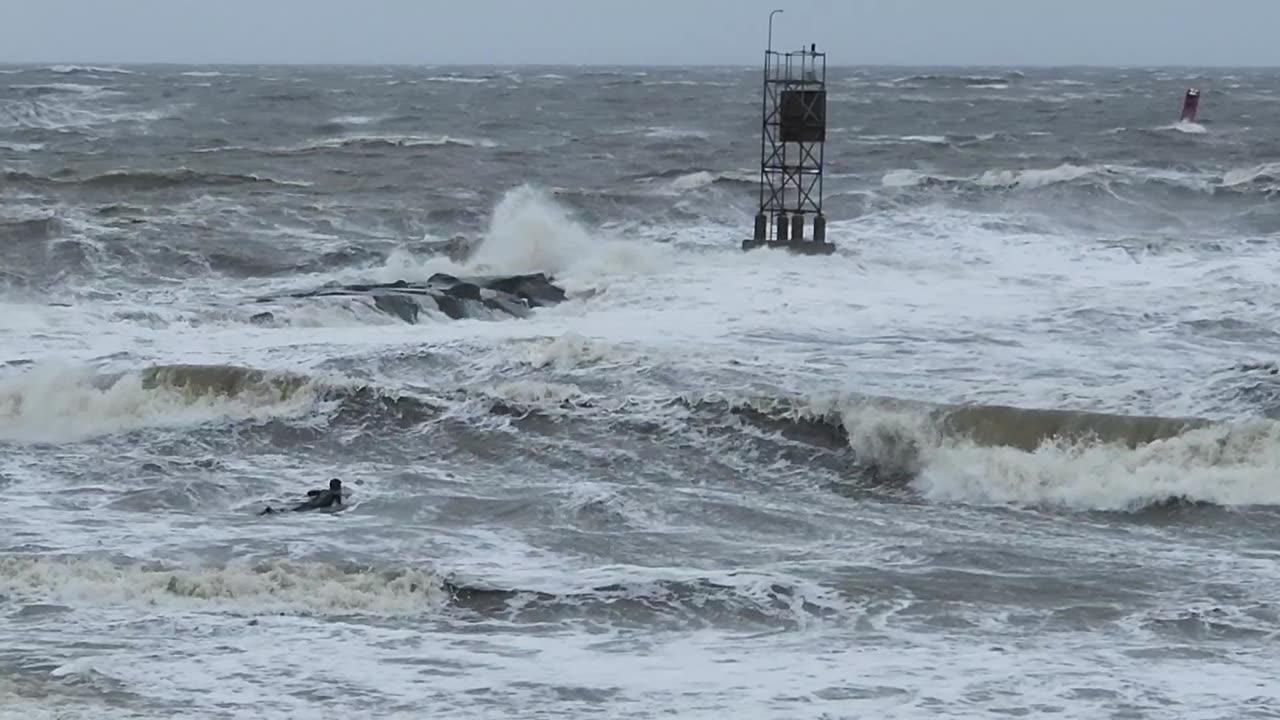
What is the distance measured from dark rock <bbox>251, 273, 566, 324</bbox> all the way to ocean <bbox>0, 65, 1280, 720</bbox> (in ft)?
0.57

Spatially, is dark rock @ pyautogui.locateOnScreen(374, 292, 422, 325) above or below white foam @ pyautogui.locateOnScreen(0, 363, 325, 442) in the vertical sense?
above

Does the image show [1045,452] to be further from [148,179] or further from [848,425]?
[148,179]

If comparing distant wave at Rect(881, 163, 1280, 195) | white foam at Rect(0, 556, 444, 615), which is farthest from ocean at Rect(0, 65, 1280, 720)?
distant wave at Rect(881, 163, 1280, 195)

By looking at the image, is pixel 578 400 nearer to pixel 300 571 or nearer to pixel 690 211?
pixel 300 571

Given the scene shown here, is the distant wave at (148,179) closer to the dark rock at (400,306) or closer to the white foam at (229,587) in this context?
the dark rock at (400,306)

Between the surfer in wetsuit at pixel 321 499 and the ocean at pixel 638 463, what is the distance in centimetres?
25

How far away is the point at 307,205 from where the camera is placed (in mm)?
33938

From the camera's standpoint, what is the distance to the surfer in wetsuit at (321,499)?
14.0 m

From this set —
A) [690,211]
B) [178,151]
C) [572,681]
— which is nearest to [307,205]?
[690,211]

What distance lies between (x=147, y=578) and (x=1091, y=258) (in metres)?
17.9

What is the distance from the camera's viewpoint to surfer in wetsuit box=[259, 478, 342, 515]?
45.9 ft

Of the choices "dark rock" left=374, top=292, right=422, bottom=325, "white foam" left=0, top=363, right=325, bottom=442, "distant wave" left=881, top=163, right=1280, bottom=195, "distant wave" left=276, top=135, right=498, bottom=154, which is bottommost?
"white foam" left=0, top=363, right=325, bottom=442

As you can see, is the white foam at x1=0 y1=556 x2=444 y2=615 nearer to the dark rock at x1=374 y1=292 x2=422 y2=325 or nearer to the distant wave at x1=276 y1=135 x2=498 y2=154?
the dark rock at x1=374 y1=292 x2=422 y2=325

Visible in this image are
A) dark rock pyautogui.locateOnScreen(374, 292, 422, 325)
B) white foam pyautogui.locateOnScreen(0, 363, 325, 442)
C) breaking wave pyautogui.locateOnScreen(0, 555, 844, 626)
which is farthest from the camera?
dark rock pyautogui.locateOnScreen(374, 292, 422, 325)
